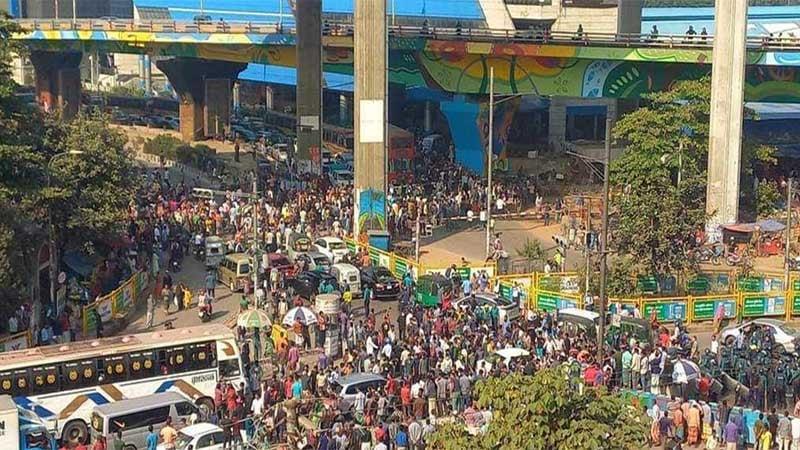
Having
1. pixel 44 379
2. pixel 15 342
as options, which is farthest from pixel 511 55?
pixel 44 379

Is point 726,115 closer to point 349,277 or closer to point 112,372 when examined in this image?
point 349,277

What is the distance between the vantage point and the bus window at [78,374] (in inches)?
976

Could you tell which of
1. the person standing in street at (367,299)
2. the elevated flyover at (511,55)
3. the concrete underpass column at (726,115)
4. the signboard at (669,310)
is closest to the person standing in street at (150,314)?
the person standing in street at (367,299)

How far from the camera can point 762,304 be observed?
113ft

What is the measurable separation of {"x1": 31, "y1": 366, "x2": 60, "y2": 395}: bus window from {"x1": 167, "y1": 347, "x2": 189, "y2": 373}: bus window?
2626mm

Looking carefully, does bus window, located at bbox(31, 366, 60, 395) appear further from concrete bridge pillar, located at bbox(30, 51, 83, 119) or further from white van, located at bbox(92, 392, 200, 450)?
concrete bridge pillar, located at bbox(30, 51, 83, 119)

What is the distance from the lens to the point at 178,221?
45844 mm

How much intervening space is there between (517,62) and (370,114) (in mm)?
15732

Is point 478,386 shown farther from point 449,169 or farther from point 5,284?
point 449,169

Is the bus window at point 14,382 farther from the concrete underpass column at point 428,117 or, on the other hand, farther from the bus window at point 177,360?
the concrete underpass column at point 428,117

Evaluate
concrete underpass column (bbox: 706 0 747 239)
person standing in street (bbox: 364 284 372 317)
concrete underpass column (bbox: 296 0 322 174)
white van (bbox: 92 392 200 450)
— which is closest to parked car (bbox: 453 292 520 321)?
person standing in street (bbox: 364 284 372 317)

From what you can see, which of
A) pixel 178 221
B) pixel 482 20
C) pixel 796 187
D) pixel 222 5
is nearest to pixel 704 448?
pixel 178 221

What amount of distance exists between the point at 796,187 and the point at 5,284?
120ft

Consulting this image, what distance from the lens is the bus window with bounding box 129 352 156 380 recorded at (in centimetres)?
Result: 2570
